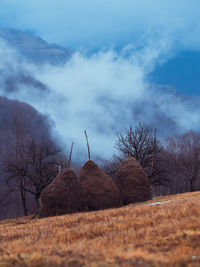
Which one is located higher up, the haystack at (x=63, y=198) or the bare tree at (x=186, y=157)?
the bare tree at (x=186, y=157)

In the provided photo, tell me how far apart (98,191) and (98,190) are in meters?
0.07

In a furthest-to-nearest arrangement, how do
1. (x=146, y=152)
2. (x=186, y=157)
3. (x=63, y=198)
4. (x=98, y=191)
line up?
1. (x=186, y=157)
2. (x=146, y=152)
3. (x=98, y=191)
4. (x=63, y=198)

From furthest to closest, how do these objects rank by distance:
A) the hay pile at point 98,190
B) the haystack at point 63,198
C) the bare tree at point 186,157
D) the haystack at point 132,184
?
the bare tree at point 186,157 → the haystack at point 132,184 → the hay pile at point 98,190 → the haystack at point 63,198

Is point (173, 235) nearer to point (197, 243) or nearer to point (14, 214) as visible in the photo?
point (197, 243)


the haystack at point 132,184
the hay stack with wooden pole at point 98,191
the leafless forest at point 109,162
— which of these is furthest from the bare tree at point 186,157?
the hay stack with wooden pole at point 98,191

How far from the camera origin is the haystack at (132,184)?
1948cm

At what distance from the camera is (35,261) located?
3779mm

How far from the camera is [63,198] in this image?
16.1m

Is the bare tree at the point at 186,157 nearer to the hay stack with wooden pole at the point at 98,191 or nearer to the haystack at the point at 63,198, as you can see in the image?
the hay stack with wooden pole at the point at 98,191

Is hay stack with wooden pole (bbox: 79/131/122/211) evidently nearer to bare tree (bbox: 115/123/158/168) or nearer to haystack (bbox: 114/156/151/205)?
haystack (bbox: 114/156/151/205)

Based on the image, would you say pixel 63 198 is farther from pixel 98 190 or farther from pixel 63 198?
pixel 98 190

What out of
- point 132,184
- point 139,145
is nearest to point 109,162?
point 139,145

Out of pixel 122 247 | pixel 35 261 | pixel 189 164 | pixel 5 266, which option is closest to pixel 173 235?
pixel 122 247

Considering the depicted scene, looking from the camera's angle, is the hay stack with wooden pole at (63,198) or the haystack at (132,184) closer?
the hay stack with wooden pole at (63,198)
